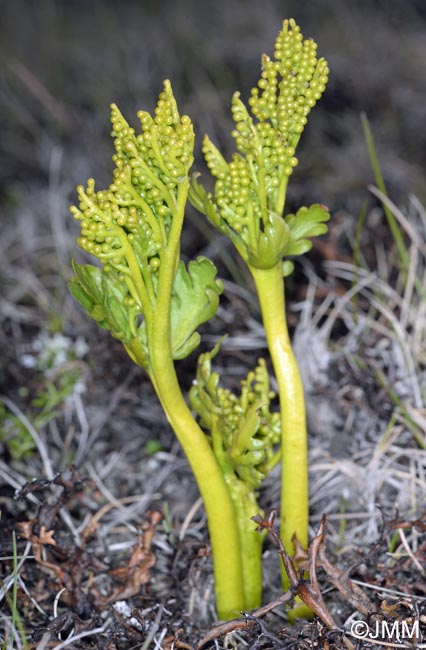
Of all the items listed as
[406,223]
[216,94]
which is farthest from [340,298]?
[216,94]

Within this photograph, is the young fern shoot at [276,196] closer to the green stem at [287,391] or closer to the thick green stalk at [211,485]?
the green stem at [287,391]

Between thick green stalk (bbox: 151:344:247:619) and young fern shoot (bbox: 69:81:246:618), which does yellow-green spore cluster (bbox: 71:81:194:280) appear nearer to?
young fern shoot (bbox: 69:81:246:618)

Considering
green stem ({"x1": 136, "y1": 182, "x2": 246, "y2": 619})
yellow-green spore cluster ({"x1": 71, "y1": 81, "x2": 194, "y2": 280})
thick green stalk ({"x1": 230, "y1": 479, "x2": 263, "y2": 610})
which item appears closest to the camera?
yellow-green spore cluster ({"x1": 71, "y1": 81, "x2": 194, "y2": 280})

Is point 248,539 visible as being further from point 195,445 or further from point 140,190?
point 140,190

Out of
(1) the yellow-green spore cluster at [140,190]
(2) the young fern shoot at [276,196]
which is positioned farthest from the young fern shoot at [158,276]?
(2) the young fern shoot at [276,196]

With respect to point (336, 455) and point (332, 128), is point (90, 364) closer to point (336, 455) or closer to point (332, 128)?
point (336, 455)

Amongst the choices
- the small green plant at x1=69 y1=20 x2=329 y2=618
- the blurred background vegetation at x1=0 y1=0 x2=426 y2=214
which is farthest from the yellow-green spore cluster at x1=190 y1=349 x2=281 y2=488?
the blurred background vegetation at x1=0 y1=0 x2=426 y2=214

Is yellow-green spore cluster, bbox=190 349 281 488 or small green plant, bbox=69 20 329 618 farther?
yellow-green spore cluster, bbox=190 349 281 488
